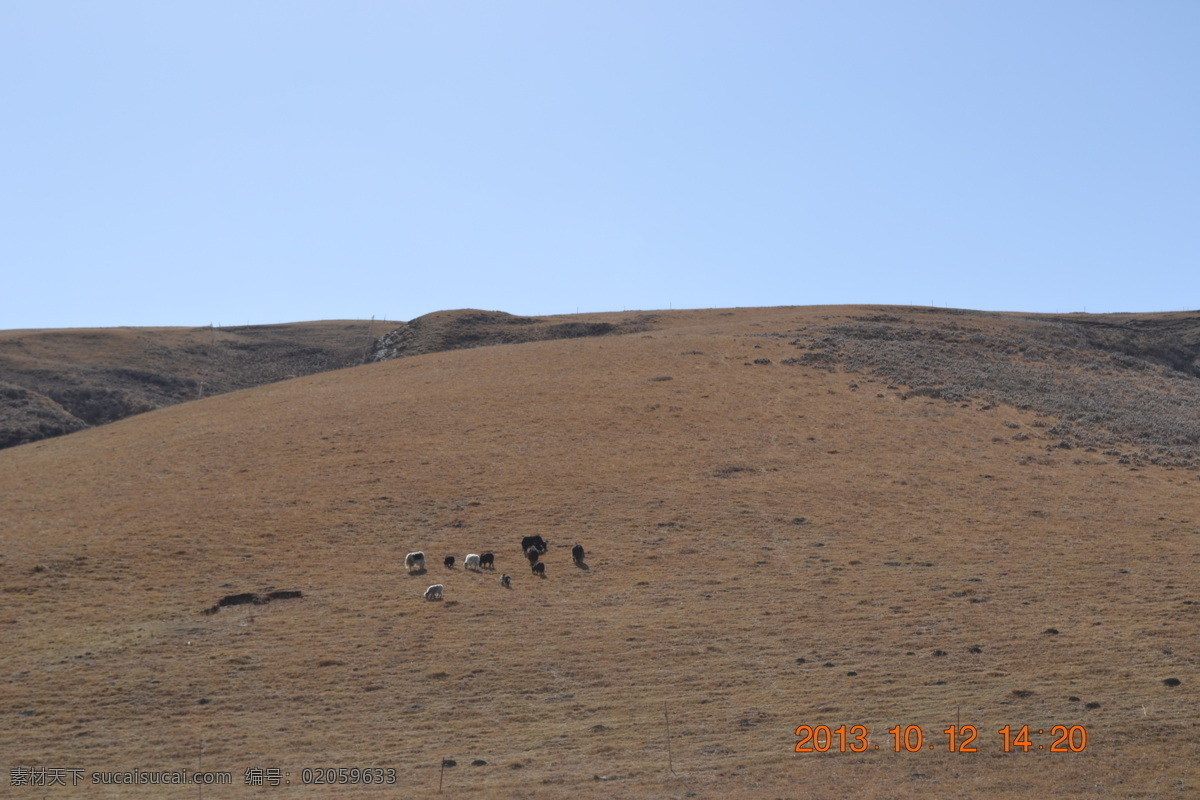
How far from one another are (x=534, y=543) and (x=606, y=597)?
3.69 m

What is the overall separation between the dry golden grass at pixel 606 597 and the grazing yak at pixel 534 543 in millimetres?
548

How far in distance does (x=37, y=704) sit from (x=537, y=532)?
44.1ft

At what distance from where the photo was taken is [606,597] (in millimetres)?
23156

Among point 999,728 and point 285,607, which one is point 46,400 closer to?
point 285,607

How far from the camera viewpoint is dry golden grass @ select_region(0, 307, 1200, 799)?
1483 cm

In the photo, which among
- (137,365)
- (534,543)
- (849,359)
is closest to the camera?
(534,543)

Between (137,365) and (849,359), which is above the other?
(137,365)

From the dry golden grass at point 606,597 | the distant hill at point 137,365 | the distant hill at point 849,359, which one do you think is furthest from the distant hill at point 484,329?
the dry golden grass at point 606,597

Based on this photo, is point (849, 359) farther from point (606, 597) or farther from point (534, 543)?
point (606, 597)
